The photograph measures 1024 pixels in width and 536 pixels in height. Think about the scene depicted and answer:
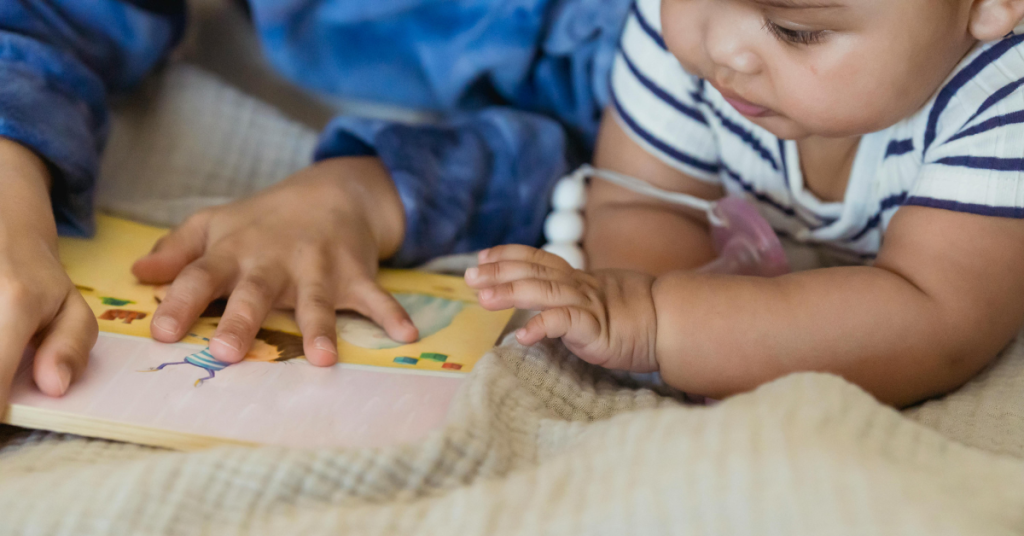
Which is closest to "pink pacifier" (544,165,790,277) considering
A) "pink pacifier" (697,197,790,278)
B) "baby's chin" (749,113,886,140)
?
"pink pacifier" (697,197,790,278)

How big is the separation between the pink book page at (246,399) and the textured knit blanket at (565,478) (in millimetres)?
26

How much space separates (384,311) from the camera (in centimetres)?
61

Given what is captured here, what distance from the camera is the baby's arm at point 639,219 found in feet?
2.43

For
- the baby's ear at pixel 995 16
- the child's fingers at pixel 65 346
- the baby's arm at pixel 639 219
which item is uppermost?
the baby's ear at pixel 995 16

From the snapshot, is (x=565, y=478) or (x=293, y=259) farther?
(x=293, y=259)

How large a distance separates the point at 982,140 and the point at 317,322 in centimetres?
49

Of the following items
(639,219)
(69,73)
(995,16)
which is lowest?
(639,219)

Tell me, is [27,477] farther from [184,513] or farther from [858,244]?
[858,244]

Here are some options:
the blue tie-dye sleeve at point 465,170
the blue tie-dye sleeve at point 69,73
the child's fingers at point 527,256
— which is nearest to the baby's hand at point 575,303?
the child's fingers at point 527,256

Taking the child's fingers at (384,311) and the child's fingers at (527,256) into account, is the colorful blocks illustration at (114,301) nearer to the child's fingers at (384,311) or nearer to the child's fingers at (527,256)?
the child's fingers at (384,311)

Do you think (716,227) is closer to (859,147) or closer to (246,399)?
(859,147)

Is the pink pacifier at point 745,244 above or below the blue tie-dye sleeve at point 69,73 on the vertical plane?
below

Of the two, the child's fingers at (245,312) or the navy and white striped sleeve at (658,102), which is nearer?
the child's fingers at (245,312)

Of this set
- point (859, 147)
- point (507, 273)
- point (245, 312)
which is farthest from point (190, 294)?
point (859, 147)
